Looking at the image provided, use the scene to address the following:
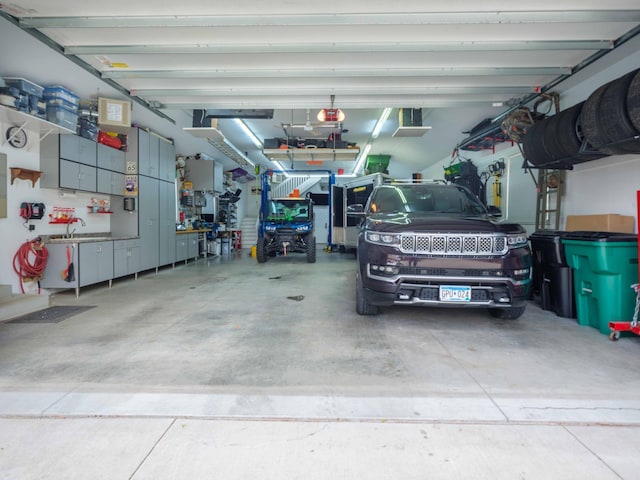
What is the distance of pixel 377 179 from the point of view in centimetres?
915

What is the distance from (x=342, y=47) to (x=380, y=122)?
498 centimetres

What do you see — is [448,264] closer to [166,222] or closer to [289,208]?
[166,222]

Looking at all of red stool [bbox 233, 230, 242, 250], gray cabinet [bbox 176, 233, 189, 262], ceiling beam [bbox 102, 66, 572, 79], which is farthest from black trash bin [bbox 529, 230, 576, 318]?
red stool [bbox 233, 230, 242, 250]

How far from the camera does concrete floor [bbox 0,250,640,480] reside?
1.47 m

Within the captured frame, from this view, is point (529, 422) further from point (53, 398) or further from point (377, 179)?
point (377, 179)

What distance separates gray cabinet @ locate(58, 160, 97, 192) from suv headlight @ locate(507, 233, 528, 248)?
589cm

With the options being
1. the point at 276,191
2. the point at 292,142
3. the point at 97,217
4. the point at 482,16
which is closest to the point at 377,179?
the point at 292,142

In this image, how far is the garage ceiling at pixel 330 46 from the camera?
3395mm

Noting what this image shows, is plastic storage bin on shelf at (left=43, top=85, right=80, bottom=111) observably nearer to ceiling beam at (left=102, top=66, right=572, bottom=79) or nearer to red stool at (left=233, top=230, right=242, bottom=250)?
ceiling beam at (left=102, top=66, right=572, bottom=79)

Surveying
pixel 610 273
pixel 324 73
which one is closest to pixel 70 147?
pixel 324 73

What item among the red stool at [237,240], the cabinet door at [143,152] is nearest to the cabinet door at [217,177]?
the cabinet door at [143,152]

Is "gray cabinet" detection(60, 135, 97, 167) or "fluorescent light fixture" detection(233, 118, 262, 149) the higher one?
"fluorescent light fixture" detection(233, 118, 262, 149)

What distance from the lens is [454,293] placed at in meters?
2.94

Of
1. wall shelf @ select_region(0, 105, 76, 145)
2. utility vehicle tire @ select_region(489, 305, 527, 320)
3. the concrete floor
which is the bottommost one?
the concrete floor
